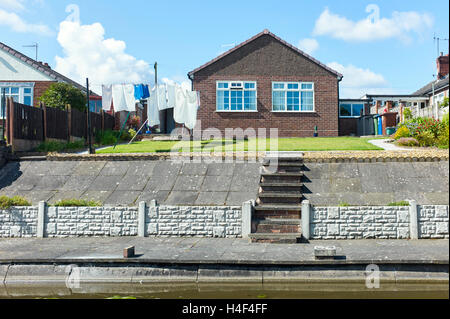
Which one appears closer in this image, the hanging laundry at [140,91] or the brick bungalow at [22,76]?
the hanging laundry at [140,91]

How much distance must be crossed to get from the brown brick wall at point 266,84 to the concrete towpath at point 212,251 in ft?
49.0

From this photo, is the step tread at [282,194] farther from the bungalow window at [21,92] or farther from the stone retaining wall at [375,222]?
the bungalow window at [21,92]

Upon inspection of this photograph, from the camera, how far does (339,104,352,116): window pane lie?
32.2 m

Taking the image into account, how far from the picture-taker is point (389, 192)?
40.9 feet

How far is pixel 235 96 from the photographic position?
25.5 metres

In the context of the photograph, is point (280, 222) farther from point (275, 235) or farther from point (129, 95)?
point (129, 95)

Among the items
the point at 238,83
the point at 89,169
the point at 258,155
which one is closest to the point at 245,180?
the point at 258,155

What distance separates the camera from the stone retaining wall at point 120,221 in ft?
37.0

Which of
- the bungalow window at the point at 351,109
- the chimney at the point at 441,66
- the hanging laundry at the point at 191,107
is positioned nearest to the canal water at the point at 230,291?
the hanging laundry at the point at 191,107

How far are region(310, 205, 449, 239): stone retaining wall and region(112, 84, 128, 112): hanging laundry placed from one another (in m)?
11.0

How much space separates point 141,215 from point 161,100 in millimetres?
8818

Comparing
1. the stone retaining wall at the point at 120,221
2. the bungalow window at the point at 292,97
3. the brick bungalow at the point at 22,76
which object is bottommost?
the stone retaining wall at the point at 120,221

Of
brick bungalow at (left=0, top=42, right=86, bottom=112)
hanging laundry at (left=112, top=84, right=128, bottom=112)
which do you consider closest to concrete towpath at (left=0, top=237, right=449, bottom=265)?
hanging laundry at (left=112, top=84, right=128, bottom=112)
